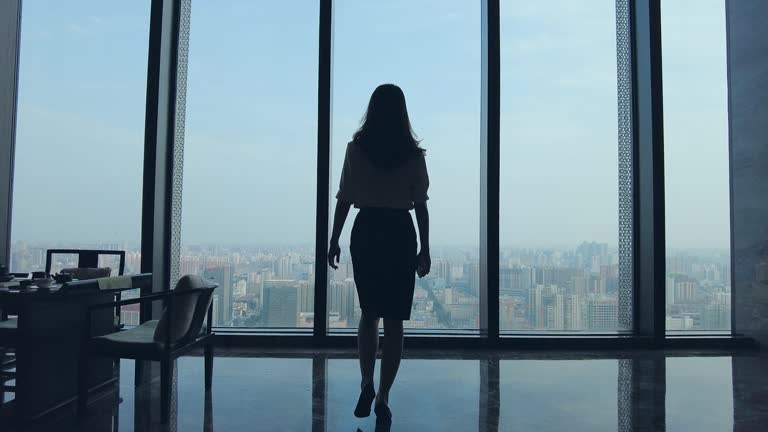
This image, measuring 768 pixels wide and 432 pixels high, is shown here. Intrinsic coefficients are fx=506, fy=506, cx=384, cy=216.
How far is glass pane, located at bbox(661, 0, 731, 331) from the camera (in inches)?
160

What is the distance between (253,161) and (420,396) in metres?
2.28

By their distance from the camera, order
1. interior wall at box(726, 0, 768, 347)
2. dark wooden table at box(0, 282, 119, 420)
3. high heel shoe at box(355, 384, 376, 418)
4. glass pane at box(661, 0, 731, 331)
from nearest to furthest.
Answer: dark wooden table at box(0, 282, 119, 420), high heel shoe at box(355, 384, 376, 418), interior wall at box(726, 0, 768, 347), glass pane at box(661, 0, 731, 331)

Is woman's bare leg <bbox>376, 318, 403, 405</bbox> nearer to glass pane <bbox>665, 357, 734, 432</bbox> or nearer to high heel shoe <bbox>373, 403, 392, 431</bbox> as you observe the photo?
high heel shoe <bbox>373, 403, 392, 431</bbox>

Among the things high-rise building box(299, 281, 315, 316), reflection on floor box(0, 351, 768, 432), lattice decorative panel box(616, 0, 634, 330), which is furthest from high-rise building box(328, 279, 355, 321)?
lattice decorative panel box(616, 0, 634, 330)

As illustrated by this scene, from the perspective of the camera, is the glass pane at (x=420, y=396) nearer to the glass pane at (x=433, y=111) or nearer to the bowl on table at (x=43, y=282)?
the glass pane at (x=433, y=111)

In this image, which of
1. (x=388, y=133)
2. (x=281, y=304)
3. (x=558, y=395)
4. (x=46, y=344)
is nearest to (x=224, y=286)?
(x=281, y=304)

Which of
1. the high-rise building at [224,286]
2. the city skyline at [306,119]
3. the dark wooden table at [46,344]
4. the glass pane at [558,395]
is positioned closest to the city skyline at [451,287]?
the high-rise building at [224,286]

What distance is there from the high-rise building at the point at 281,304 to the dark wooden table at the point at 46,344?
5.08ft

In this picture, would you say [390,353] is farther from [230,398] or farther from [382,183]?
[230,398]

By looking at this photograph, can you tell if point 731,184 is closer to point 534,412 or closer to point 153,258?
point 534,412

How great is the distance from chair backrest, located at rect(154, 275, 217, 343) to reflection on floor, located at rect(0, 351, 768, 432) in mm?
366

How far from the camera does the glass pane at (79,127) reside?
3.91 m

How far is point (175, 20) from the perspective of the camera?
405 cm

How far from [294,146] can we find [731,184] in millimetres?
3584
